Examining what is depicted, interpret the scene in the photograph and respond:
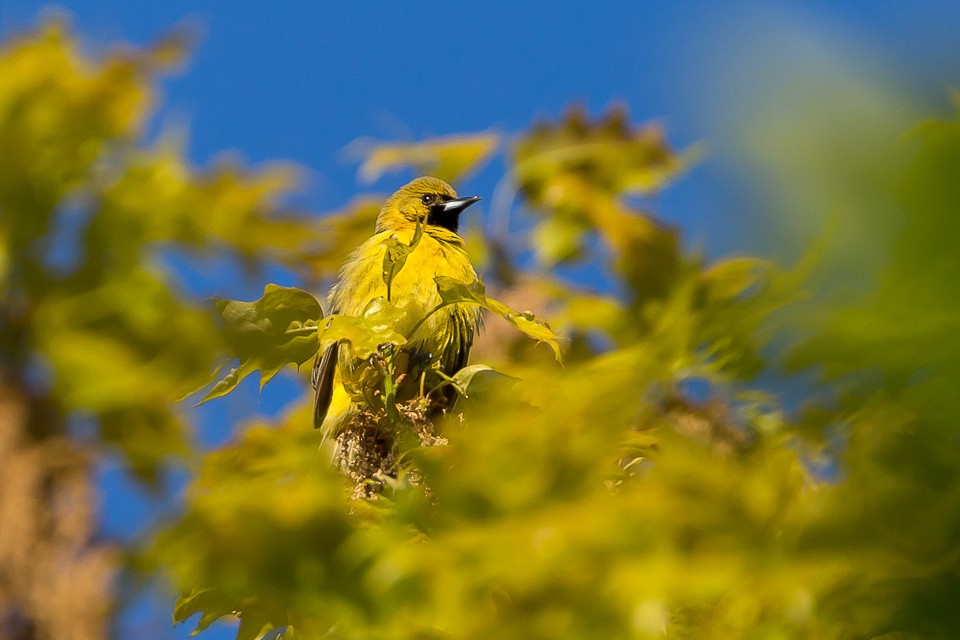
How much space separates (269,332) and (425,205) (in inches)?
112

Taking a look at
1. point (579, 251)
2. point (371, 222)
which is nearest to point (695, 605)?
point (579, 251)

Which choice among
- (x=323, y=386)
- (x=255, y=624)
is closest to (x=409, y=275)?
(x=323, y=386)

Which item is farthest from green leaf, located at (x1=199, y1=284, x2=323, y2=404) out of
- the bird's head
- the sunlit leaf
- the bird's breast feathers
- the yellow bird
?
the bird's head

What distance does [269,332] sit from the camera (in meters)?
1.99

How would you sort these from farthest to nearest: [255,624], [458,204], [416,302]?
[458,204], [416,302], [255,624]

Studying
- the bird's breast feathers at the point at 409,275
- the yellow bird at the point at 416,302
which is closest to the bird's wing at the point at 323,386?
the yellow bird at the point at 416,302

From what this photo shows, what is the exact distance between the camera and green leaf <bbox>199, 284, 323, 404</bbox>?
6.38ft

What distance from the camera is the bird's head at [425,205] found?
476 cm

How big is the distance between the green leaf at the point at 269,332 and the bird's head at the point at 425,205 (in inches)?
106

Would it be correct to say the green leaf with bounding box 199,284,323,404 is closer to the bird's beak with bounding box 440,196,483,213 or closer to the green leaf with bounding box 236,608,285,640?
the green leaf with bounding box 236,608,285,640

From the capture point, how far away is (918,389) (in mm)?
444

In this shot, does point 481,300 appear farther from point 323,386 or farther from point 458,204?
point 458,204

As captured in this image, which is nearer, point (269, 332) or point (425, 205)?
point (269, 332)

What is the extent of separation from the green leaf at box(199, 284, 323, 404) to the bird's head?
269 cm
